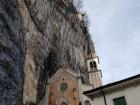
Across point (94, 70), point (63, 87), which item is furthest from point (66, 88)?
point (94, 70)

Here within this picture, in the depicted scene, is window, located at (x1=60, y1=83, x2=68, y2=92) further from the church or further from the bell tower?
the bell tower

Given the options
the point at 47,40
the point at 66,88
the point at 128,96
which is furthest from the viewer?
the point at 66,88

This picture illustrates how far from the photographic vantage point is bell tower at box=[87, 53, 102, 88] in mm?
43906

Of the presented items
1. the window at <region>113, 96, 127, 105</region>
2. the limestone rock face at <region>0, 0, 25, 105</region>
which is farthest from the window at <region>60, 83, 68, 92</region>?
the limestone rock face at <region>0, 0, 25, 105</region>

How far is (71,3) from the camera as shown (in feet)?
149

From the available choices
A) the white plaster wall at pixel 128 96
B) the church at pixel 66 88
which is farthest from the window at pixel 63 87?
the white plaster wall at pixel 128 96

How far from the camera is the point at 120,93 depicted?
16453 mm

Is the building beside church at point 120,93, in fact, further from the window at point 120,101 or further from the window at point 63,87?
the window at point 63,87

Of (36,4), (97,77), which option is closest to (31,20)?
(36,4)

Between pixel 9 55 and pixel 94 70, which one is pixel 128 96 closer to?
pixel 9 55

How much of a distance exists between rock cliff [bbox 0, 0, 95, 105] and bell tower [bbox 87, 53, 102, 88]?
961 mm

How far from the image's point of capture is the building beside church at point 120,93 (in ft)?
52.5

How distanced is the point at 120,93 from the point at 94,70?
29.4m

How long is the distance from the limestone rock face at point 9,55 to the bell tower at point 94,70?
94.1 feet
